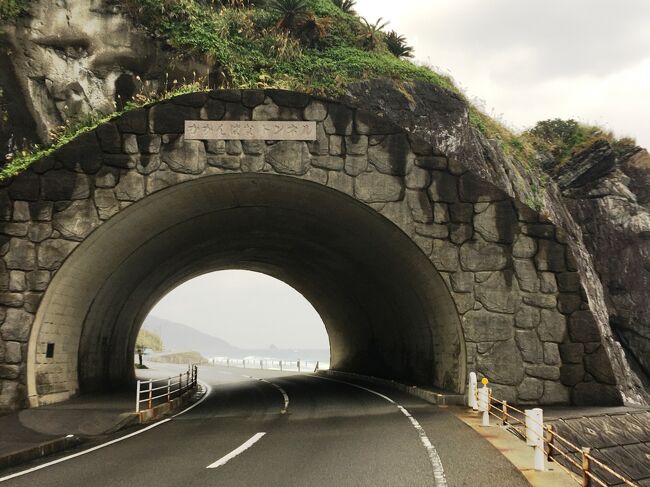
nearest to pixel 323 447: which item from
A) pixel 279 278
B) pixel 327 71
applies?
pixel 327 71

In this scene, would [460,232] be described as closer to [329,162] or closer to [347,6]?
[329,162]

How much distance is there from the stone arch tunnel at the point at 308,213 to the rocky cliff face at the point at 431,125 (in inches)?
75.7

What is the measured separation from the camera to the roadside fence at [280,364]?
3984cm

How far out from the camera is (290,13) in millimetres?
24203

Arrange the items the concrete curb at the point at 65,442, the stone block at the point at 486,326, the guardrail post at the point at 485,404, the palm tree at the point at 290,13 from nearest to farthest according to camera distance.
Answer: the concrete curb at the point at 65,442 → the guardrail post at the point at 485,404 → the stone block at the point at 486,326 → the palm tree at the point at 290,13

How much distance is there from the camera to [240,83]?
20734 mm

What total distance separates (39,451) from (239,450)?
3299 mm

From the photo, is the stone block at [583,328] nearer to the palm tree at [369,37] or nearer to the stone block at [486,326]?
the stone block at [486,326]

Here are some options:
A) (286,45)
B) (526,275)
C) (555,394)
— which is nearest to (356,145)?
(526,275)

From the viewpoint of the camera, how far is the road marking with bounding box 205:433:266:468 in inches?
331

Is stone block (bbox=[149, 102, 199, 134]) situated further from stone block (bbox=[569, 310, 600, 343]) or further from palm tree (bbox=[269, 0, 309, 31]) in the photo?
palm tree (bbox=[269, 0, 309, 31])

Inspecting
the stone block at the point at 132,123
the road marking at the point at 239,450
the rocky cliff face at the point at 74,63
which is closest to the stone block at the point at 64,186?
the stone block at the point at 132,123

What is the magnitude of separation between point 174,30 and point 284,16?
505cm

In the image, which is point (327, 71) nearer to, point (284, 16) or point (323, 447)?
point (284, 16)
